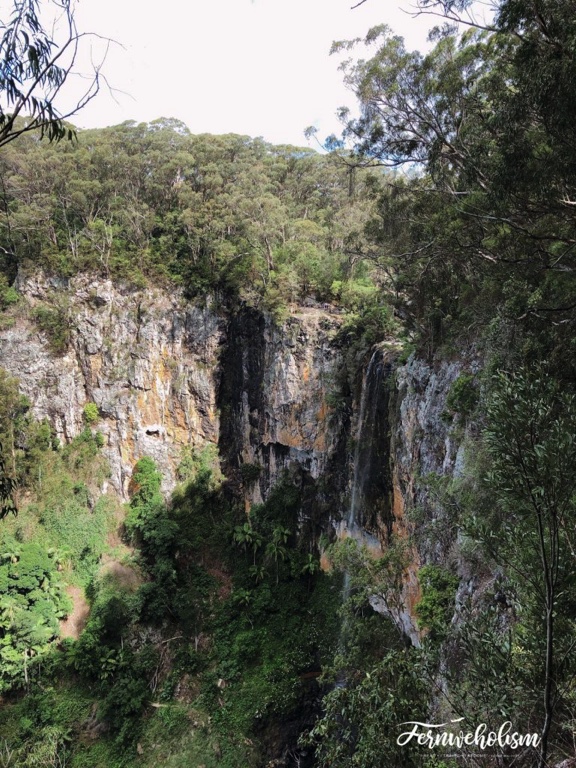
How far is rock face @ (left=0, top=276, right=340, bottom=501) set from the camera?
1739 centimetres

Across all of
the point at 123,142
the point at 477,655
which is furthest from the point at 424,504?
the point at 123,142

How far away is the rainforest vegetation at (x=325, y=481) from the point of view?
122 inches

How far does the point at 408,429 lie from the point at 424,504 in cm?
207

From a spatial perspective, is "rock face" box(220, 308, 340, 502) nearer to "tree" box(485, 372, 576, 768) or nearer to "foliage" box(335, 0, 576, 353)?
"foliage" box(335, 0, 576, 353)

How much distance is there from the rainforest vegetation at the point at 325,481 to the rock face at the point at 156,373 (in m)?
0.64

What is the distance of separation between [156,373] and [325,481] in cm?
845

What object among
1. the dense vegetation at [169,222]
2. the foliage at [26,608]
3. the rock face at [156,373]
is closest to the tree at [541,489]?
the rock face at [156,373]

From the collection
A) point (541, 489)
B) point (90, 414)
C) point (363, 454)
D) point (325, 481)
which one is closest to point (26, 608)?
point (90, 414)

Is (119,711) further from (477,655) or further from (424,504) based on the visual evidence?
(477,655)

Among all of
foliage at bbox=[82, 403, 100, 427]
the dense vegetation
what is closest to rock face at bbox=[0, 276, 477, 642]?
foliage at bbox=[82, 403, 100, 427]

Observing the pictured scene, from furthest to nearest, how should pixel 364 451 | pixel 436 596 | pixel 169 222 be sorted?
pixel 169 222 → pixel 364 451 → pixel 436 596

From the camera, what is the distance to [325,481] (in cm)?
1524

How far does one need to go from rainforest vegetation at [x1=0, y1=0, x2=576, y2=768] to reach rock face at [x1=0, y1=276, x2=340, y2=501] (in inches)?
25.4

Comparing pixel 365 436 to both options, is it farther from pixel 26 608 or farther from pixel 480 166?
pixel 26 608
